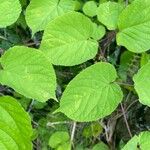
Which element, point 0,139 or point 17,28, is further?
point 17,28

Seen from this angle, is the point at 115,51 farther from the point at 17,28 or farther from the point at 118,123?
the point at 17,28

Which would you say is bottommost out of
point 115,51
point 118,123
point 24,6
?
point 118,123

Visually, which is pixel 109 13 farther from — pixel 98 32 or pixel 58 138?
pixel 58 138

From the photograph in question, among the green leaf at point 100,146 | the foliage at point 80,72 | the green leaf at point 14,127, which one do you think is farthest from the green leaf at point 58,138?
the green leaf at point 14,127

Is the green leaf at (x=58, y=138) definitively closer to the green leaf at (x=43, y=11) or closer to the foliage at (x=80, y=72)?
the foliage at (x=80, y=72)

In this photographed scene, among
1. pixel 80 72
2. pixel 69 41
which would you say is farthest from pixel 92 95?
pixel 69 41

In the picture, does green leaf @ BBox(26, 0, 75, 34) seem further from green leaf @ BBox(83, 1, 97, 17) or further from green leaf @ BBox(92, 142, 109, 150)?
green leaf @ BBox(92, 142, 109, 150)

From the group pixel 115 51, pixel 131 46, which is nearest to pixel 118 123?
pixel 115 51
